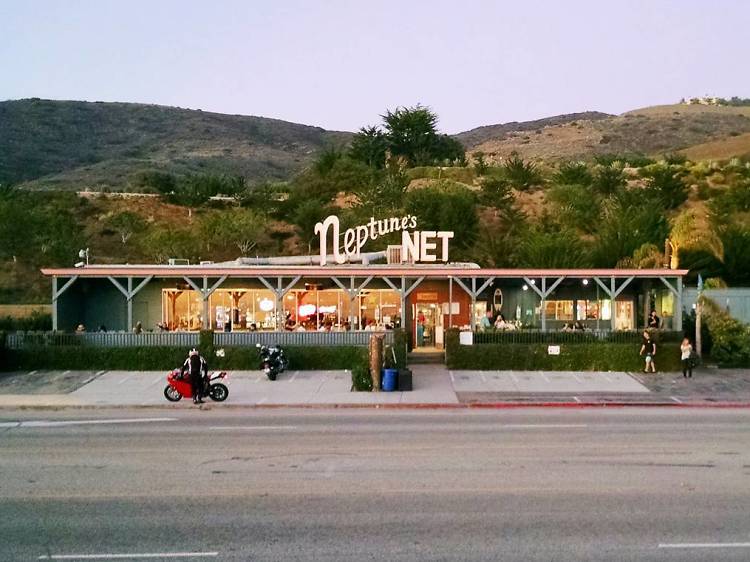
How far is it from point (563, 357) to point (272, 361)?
1000 centimetres

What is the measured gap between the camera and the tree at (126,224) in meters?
66.0

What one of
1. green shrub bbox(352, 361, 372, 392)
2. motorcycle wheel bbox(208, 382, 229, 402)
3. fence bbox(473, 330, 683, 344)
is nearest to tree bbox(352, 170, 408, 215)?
fence bbox(473, 330, 683, 344)

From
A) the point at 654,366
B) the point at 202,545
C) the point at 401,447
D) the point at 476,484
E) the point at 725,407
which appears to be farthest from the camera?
the point at 654,366

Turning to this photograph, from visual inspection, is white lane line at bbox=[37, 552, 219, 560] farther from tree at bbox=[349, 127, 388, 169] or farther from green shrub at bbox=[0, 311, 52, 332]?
tree at bbox=[349, 127, 388, 169]

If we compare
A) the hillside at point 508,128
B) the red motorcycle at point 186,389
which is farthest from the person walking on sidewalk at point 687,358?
the hillside at point 508,128

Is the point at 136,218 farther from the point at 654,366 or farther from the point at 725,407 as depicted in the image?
the point at 725,407

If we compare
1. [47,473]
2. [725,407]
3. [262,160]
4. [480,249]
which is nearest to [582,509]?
[47,473]

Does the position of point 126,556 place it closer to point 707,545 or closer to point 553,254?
point 707,545

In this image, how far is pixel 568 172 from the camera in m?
79.9

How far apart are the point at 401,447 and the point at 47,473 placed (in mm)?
6289

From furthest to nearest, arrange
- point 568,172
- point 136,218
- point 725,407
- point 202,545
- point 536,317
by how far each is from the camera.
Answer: point 568,172 < point 136,218 < point 536,317 < point 725,407 < point 202,545

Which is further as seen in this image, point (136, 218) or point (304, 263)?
point (136, 218)

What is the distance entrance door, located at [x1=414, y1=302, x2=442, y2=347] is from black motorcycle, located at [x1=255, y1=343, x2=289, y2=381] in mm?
8228

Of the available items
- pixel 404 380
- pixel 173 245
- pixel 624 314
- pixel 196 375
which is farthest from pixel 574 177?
pixel 196 375
